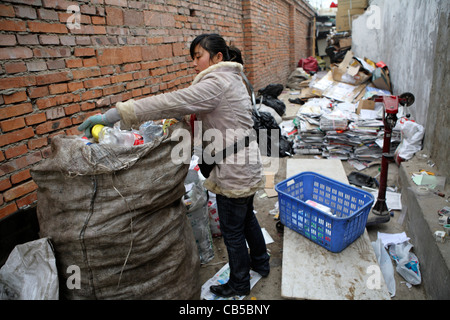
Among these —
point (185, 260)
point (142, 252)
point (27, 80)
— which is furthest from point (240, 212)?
point (27, 80)

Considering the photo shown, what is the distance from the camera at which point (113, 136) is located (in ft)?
4.80

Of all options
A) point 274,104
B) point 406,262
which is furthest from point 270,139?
point 406,262

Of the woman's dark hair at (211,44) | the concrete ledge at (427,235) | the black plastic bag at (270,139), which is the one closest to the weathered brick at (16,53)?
the woman's dark hair at (211,44)

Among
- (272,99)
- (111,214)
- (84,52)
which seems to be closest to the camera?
(111,214)

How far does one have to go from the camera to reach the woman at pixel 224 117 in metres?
1.39

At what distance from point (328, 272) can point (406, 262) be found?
29.3 inches

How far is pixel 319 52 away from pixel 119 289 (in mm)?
19228

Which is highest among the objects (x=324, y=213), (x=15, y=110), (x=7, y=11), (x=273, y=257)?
(x=7, y=11)

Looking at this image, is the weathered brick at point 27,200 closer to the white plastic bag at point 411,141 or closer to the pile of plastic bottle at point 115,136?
the pile of plastic bottle at point 115,136

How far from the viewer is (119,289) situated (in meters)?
1.54

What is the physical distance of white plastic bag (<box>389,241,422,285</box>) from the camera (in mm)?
2093

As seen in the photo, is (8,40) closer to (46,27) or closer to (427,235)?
(46,27)

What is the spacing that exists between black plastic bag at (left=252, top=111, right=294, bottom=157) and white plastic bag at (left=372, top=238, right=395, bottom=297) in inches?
98.2

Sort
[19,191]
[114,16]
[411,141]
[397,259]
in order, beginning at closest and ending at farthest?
[19,191] → [397,259] → [114,16] → [411,141]
